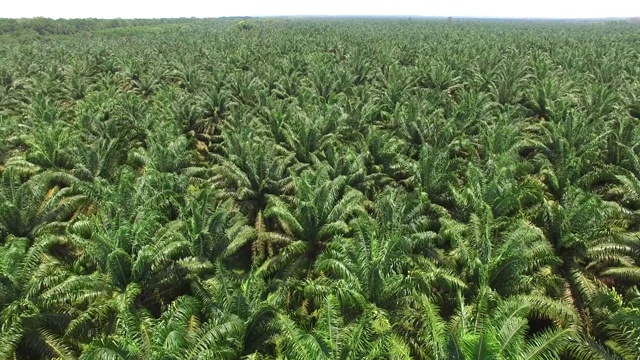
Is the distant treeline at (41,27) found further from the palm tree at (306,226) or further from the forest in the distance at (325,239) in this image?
the palm tree at (306,226)

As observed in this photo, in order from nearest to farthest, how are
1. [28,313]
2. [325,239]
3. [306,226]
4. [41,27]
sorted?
1. [28,313]
2. [306,226]
3. [325,239]
4. [41,27]

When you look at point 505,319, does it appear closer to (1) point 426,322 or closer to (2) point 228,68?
(1) point 426,322

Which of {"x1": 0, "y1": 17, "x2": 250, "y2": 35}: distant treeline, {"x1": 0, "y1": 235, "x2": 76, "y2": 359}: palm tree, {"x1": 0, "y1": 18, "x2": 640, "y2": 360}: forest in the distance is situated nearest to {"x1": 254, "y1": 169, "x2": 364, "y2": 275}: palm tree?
{"x1": 0, "y1": 18, "x2": 640, "y2": 360}: forest in the distance

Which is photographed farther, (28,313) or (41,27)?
(41,27)

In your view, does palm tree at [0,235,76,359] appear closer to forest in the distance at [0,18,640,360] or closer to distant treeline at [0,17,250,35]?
forest in the distance at [0,18,640,360]

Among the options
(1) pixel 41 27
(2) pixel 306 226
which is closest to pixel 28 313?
(2) pixel 306 226

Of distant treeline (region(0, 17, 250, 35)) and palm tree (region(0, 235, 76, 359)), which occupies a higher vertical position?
distant treeline (region(0, 17, 250, 35))

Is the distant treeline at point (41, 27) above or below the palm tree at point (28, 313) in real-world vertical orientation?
above

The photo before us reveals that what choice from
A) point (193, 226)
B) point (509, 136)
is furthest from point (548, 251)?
point (193, 226)

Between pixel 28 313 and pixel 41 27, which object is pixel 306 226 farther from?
pixel 41 27

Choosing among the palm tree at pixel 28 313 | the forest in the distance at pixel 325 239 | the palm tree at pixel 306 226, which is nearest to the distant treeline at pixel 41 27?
the forest in the distance at pixel 325 239

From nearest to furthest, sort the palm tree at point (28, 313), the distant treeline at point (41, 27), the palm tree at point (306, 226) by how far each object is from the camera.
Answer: the palm tree at point (28, 313), the palm tree at point (306, 226), the distant treeline at point (41, 27)
